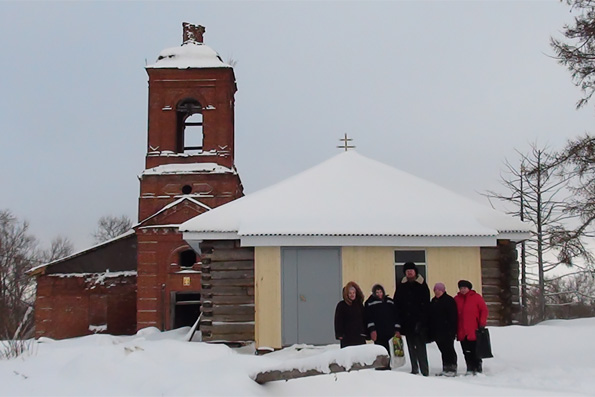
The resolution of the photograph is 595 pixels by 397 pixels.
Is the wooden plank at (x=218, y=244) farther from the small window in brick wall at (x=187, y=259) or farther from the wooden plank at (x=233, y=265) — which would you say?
the small window in brick wall at (x=187, y=259)

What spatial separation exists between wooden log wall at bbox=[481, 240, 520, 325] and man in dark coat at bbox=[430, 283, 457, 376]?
16.4 ft

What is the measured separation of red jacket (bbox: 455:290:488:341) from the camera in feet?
34.0

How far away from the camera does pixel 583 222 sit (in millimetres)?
16406

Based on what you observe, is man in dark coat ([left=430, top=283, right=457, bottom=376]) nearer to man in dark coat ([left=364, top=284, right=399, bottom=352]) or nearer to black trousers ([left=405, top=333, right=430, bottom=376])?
black trousers ([left=405, top=333, right=430, bottom=376])

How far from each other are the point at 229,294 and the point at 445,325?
5.81 metres

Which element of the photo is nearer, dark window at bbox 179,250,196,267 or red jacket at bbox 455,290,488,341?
red jacket at bbox 455,290,488,341

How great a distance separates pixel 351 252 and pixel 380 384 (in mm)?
6752

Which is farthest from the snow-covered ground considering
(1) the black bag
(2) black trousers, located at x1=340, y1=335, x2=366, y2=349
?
(2) black trousers, located at x1=340, y1=335, x2=366, y2=349

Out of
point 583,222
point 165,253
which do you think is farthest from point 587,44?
point 165,253

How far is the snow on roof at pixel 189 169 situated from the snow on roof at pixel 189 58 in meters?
5.02

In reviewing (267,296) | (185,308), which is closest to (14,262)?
(185,308)

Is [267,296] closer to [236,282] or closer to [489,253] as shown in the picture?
[236,282]

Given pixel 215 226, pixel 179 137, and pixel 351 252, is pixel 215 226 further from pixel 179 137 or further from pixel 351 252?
pixel 179 137

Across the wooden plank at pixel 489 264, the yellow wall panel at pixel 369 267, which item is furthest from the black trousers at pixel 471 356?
the wooden plank at pixel 489 264
